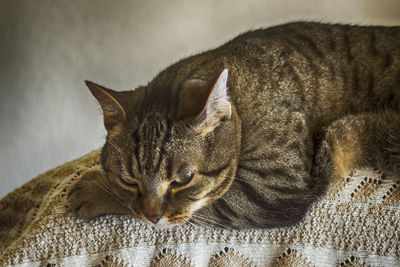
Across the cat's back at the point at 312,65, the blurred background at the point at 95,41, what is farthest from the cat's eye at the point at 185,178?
the blurred background at the point at 95,41

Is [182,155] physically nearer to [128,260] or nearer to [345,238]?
[128,260]

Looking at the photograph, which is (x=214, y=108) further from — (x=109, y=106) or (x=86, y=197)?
(x=86, y=197)

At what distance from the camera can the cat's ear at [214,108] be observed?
2.31 feet

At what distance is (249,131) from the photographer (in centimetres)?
87

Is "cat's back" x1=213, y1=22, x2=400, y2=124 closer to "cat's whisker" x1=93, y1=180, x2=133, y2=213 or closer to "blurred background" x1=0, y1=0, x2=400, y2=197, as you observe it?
"blurred background" x1=0, y1=0, x2=400, y2=197

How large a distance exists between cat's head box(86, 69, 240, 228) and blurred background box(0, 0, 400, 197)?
0.24m

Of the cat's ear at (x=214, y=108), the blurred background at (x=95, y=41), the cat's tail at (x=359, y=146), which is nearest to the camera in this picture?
the cat's ear at (x=214, y=108)

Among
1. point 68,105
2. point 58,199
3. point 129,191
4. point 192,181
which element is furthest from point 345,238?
point 68,105

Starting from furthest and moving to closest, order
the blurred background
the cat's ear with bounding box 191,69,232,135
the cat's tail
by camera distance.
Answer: the blurred background
the cat's tail
the cat's ear with bounding box 191,69,232,135

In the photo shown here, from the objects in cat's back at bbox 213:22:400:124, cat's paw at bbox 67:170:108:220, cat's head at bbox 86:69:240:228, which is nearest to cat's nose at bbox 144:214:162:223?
cat's head at bbox 86:69:240:228

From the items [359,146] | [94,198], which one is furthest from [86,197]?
[359,146]

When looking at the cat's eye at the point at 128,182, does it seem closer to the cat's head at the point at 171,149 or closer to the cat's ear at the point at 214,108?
the cat's head at the point at 171,149

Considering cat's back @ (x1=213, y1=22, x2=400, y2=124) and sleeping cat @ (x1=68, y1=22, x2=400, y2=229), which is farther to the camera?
cat's back @ (x1=213, y1=22, x2=400, y2=124)

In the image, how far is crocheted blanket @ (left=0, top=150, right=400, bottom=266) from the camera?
30.8 inches
